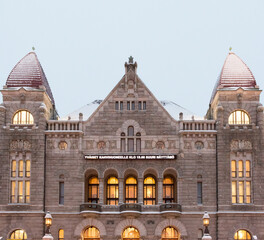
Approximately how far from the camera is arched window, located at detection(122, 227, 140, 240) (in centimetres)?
6807

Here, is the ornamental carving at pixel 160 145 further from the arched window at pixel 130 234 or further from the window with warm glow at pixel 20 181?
the window with warm glow at pixel 20 181

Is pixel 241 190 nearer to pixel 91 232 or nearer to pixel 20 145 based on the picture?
pixel 91 232

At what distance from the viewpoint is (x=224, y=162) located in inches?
2687

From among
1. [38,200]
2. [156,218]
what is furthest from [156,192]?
[38,200]

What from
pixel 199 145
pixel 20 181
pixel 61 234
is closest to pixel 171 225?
pixel 199 145

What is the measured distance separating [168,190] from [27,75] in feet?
63.5

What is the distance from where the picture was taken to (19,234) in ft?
220

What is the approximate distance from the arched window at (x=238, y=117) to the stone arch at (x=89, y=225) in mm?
17124

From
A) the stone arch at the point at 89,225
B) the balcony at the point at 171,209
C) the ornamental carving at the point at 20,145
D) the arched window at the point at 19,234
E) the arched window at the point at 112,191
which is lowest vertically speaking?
the arched window at the point at 19,234

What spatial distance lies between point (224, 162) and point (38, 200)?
758 inches

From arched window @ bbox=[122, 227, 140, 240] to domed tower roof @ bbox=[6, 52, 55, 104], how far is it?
17.8 metres

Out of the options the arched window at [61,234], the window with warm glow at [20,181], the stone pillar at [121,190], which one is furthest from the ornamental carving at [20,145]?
the stone pillar at [121,190]

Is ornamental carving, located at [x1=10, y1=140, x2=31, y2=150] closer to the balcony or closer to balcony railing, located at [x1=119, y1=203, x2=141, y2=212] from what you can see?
balcony railing, located at [x1=119, y1=203, x2=141, y2=212]

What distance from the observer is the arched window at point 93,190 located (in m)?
69.8
